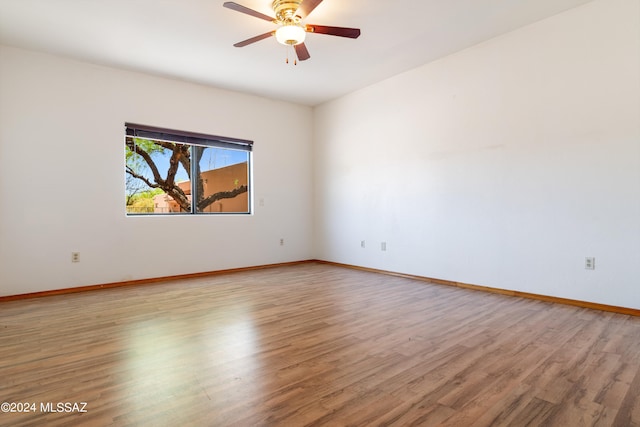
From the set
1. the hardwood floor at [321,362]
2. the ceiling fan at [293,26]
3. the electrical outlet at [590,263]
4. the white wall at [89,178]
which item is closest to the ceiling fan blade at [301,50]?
the ceiling fan at [293,26]

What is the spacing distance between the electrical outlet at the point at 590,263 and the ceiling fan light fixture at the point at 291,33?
3239 mm

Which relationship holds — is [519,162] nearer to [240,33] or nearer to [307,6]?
[307,6]

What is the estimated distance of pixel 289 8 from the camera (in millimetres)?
2725

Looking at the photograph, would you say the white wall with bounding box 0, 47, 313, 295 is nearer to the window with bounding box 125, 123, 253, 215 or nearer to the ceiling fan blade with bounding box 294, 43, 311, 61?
the window with bounding box 125, 123, 253, 215

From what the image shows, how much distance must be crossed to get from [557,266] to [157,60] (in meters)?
4.91

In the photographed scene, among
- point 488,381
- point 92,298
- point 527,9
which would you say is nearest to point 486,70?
point 527,9

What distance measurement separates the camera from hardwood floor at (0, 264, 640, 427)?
144 centimetres

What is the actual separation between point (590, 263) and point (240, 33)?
4.03 m

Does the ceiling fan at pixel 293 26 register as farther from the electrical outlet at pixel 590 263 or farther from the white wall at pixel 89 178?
the electrical outlet at pixel 590 263

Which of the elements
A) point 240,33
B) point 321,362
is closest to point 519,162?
point 321,362

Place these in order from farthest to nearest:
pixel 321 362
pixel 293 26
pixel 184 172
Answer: pixel 184 172 < pixel 293 26 < pixel 321 362

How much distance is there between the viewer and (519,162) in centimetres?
343

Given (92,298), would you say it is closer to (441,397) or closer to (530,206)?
(441,397)

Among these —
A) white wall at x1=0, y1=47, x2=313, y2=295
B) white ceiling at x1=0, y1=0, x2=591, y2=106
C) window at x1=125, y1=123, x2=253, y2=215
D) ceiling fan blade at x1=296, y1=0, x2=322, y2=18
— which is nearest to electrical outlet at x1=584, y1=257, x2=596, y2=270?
white ceiling at x1=0, y1=0, x2=591, y2=106
